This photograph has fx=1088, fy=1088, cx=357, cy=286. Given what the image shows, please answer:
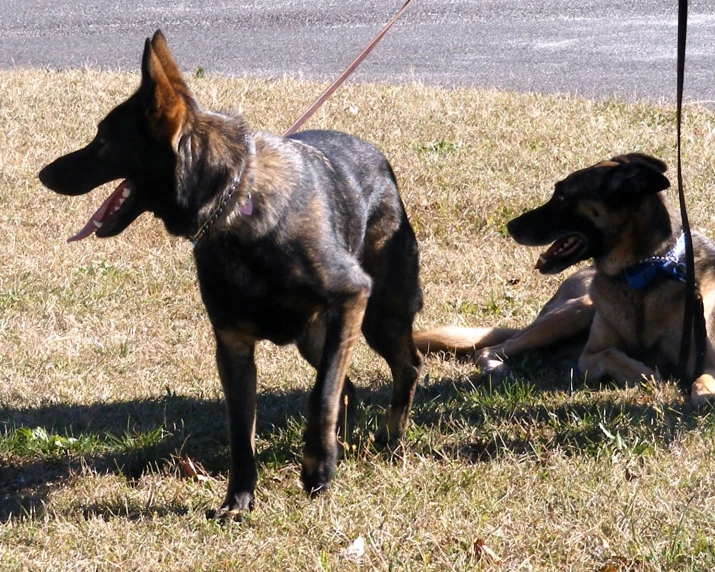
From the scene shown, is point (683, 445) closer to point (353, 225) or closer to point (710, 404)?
point (710, 404)

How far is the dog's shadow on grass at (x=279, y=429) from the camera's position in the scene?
4621 millimetres

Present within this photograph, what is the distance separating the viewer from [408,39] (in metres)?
13.1

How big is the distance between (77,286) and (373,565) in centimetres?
378

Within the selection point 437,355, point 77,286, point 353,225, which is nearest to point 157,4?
point 77,286

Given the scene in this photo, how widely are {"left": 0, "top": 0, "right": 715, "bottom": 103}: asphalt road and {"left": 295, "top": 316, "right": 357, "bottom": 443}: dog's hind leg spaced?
6.27 meters

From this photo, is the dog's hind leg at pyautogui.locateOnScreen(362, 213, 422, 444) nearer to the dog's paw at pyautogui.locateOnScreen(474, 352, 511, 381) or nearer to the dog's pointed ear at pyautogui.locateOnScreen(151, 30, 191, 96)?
the dog's paw at pyautogui.locateOnScreen(474, 352, 511, 381)

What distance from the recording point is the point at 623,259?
226 inches

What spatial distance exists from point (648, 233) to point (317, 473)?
96.4 inches

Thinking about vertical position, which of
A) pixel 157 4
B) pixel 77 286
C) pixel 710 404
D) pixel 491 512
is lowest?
pixel 157 4

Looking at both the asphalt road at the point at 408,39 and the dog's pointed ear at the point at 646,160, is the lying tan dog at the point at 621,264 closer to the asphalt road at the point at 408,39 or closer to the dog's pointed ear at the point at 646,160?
the dog's pointed ear at the point at 646,160

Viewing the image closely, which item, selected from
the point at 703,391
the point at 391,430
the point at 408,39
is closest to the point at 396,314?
the point at 391,430

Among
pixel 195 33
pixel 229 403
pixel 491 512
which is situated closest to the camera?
pixel 491 512

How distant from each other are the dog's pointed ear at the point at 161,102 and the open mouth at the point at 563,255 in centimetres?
247

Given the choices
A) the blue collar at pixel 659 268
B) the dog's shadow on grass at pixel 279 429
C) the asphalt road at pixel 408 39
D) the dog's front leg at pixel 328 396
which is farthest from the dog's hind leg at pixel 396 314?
the asphalt road at pixel 408 39
